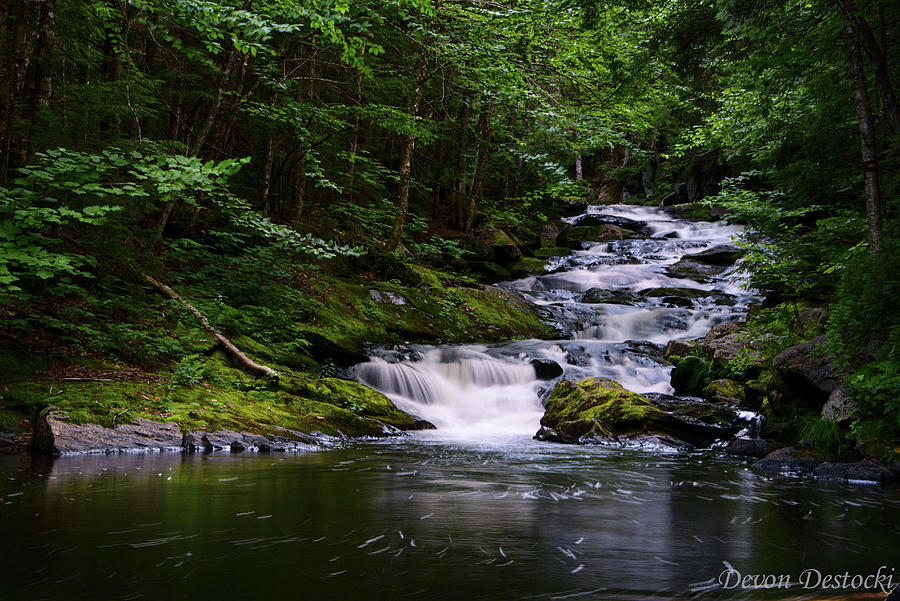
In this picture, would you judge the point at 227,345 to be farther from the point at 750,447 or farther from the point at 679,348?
the point at 679,348

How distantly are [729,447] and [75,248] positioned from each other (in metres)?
10.0

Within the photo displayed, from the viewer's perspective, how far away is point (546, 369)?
12.2 meters

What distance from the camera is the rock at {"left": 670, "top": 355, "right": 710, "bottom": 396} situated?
1104cm

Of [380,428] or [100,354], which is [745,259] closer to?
[380,428]

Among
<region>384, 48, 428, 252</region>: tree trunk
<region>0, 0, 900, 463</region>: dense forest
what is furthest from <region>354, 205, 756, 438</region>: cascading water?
<region>384, 48, 428, 252</region>: tree trunk

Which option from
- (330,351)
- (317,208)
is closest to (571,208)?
(317,208)

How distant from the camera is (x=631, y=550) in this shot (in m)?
3.20

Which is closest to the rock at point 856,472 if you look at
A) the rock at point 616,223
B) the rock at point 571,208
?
the rock at point 616,223

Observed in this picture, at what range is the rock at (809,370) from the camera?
7539 mm

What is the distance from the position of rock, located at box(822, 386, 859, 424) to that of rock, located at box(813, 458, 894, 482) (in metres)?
0.64

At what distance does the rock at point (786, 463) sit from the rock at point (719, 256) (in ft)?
52.4

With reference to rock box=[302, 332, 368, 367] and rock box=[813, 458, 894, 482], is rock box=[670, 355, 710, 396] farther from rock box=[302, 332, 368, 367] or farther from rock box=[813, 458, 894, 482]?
rock box=[302, 332, 368, 367]

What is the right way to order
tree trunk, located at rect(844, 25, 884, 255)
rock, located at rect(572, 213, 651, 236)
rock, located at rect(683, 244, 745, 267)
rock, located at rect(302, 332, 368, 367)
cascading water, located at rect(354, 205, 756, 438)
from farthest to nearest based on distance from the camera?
rock, located at rect(572, 213, 651, 236), rock, located at rect(683, 244, 745, 267), rock, located at rect(302, 332, 368, 367), cascading water, located at rect(354, 205, 756, 438), tree trunk, located at rect(844, 25, 884, 255)

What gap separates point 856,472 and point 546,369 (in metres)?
6.61
